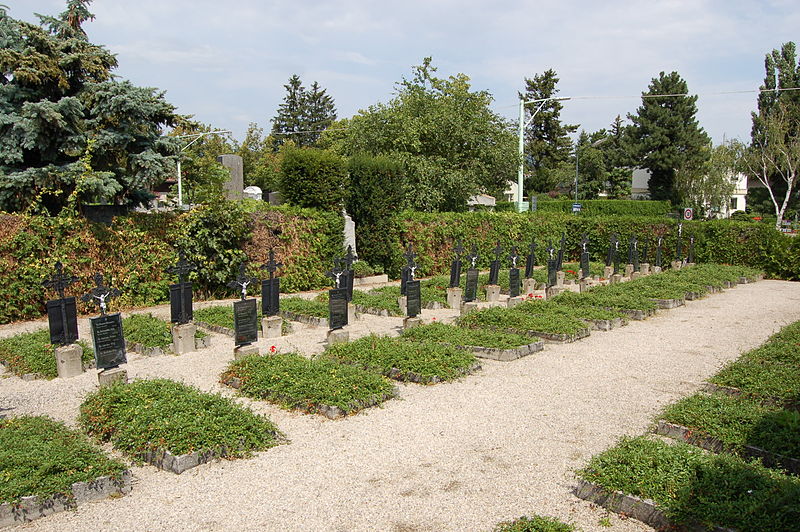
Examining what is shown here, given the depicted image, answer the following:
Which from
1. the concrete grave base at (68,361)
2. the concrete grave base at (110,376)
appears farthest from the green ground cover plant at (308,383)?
the concrete grave base at (68,361)

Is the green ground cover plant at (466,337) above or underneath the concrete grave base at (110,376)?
underneath

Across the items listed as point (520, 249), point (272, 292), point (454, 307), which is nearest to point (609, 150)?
point (520, 249)

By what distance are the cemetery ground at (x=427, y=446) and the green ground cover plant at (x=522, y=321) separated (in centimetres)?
50

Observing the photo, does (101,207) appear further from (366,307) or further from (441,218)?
(441,218)

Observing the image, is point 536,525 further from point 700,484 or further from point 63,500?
point 63,500

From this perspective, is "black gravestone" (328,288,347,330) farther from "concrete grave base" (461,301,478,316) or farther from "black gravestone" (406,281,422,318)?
"concrete grave base" (461,301,478,316)

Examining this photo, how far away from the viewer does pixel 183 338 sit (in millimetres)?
9992

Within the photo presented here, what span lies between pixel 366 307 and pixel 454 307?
83.6 inches

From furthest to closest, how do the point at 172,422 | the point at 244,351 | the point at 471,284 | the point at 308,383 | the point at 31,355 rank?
the point at 471,284 → the point at 31,355 → the point at 244,351 → the point at 308,383 → the point at 172,422

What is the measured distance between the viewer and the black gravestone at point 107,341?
7688 mm

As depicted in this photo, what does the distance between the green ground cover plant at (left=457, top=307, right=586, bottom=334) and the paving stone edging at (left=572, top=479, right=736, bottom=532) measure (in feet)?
19.0

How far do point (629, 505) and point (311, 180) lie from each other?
1430 centimetres

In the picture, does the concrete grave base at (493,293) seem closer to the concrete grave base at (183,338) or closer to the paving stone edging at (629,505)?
the concrete grave base at (183,338)

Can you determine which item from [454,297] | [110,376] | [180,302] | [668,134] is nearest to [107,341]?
[110,376]
